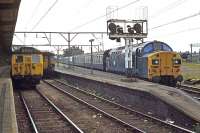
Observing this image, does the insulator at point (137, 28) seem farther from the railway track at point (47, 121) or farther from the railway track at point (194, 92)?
the railway track at point (47, 121)

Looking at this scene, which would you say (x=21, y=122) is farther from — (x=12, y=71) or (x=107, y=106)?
(x=12, y=71)

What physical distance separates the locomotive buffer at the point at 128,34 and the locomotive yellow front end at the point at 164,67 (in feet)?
5.78

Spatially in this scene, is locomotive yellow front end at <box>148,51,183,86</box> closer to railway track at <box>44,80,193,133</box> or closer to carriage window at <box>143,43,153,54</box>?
carriage window at <box>143,43,153,54</box>

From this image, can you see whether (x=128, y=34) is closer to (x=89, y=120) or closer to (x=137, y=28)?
(x=137, y=28)

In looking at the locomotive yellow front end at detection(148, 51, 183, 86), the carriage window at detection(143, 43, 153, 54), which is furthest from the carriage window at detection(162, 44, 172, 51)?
the locomotive yellow front end at detection(148, 51, 183, 86)

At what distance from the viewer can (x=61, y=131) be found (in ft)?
45.4

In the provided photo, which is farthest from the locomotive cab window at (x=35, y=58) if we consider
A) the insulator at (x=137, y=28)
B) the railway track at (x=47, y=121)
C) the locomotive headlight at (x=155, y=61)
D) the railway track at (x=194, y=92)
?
the railway track at (x=47, y=121)

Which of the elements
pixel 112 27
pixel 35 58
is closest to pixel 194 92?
pixel 112 27

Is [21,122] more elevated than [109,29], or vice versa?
[109,29]

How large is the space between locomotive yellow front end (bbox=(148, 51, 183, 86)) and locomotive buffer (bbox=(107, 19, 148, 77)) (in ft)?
5.78

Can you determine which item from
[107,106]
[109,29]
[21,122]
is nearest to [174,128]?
[21,122]

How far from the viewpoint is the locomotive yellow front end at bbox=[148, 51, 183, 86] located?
88.6 feet

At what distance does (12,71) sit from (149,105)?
16.3 meters

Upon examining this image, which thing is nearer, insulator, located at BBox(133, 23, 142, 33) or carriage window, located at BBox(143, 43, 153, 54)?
carriage window, located at BBox(143, 43, 153, 54)
